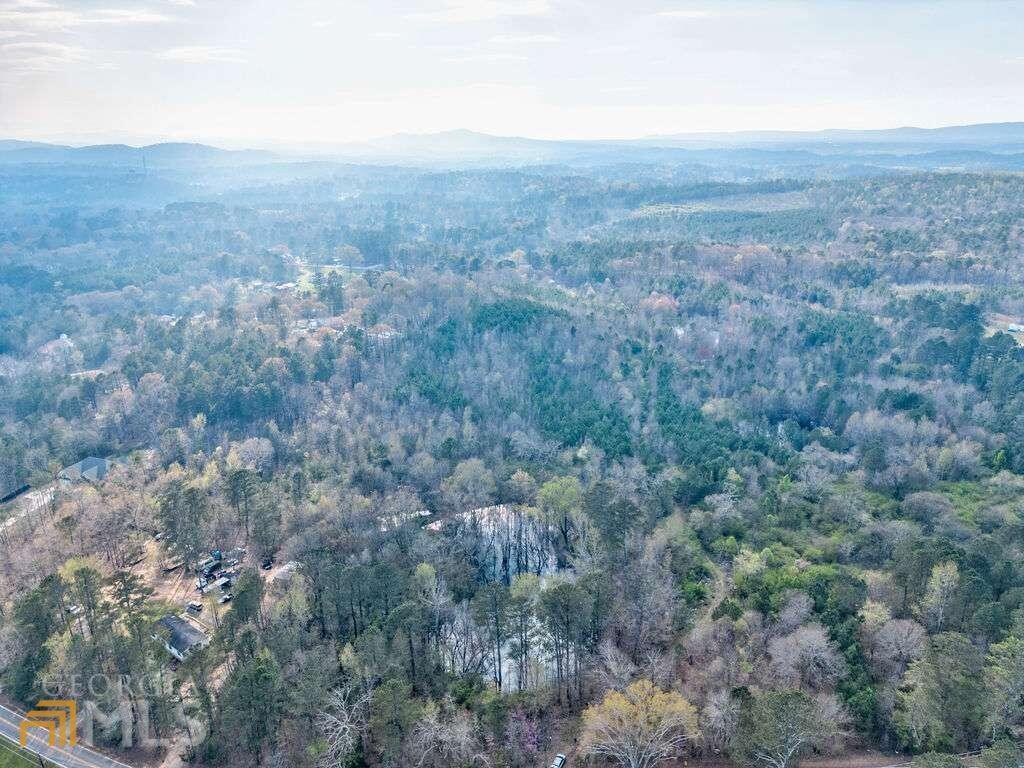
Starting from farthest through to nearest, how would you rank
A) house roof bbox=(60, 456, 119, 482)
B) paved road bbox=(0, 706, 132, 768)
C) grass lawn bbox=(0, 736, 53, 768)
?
house roof bbox=(60, 456, 119, 482)
grass lawn bbox=(0, 736, 53, 768)
paved road bbox=(0, 706, 132, 768)

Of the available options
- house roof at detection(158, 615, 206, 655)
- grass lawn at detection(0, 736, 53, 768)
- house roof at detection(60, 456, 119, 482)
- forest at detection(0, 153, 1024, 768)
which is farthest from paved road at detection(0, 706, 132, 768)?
house roof at detection(60, 456, 119, 482)

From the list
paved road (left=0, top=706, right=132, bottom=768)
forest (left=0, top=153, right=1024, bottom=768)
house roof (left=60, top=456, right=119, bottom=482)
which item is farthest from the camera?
house roof (left=60, top=456, right=119, bottom=482)

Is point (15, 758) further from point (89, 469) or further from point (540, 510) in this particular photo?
point (89, 469)

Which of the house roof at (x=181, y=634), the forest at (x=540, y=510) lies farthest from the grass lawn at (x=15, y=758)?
the house roof at (x=181, y=634)

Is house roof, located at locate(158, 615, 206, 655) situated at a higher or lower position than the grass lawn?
higher

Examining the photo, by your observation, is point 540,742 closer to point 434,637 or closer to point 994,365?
point 434,637

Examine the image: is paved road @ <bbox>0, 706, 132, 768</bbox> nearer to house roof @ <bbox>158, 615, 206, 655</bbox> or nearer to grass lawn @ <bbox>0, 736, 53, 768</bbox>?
grass lawn @ <bbox>0, 736, 53, 768</bbox>

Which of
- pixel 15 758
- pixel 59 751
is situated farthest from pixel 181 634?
pixel 15 758
